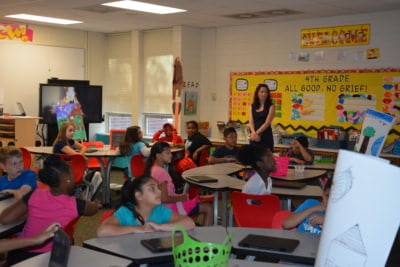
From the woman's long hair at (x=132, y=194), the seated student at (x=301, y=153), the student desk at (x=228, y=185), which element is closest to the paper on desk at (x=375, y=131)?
the student desk at (x=228, y=185)

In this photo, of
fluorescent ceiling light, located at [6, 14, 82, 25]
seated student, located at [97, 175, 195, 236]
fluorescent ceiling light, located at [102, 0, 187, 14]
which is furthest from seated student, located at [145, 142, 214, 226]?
fluorescent ceiling light, located at [6, 14, 82, 25]

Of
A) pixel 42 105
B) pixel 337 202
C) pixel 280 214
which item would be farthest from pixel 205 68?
pixel 337 202

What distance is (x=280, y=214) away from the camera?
309 centimetres

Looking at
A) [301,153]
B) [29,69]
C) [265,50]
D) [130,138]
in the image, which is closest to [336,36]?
[265,50]

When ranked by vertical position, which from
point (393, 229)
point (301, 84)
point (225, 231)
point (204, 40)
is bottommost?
point (225, 231)

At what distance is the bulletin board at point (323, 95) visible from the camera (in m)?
7.43

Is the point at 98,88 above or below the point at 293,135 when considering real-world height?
above

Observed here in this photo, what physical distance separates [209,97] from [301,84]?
2014 mm

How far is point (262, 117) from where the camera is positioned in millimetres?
6980

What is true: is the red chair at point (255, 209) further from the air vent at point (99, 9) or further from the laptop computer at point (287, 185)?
the air vent at point (99, 9)

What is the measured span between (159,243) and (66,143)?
465 cm

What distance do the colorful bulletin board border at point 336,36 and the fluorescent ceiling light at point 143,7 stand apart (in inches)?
84.4

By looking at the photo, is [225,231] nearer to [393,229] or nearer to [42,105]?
[393,229]

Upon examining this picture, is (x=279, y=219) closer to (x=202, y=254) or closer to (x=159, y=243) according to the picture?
(x=159, y=243)
